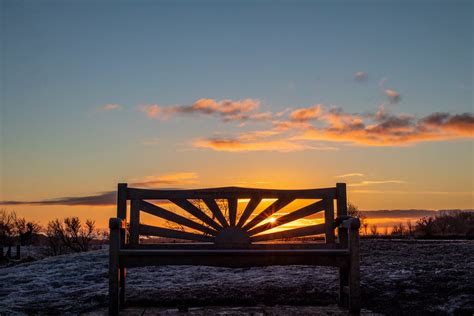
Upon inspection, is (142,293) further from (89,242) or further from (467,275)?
(89,242)

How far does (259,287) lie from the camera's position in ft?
22.7

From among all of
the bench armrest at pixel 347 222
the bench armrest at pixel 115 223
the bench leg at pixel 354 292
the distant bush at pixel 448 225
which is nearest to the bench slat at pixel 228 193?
the bench armrest at pixel 347 222

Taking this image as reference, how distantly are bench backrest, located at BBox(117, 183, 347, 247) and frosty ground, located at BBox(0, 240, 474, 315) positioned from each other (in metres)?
0.77

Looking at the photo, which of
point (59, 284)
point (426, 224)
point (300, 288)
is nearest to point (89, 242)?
point (426, 224)

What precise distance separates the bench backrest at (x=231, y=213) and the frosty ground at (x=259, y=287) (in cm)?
77

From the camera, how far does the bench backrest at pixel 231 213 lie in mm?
6125

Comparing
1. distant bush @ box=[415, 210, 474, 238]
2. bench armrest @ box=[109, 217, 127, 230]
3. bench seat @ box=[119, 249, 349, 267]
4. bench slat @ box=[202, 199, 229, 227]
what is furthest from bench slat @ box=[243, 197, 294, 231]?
distant bush @ box=[415, 210, 474, 238]

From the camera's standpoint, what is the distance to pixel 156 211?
617 centimetres

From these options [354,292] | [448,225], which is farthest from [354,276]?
[448,225]

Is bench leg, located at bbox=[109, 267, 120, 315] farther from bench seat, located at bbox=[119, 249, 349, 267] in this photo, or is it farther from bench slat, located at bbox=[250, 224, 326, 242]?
bench slat, located at bbox=[250, 224, 326, 242]

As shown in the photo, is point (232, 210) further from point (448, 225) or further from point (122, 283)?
point (448, 225)

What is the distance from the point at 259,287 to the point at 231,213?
52.5 inches

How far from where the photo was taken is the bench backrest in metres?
6.12

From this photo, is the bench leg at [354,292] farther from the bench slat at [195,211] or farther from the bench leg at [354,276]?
the bench slat at [195,211]
